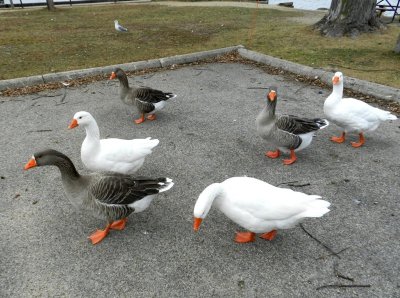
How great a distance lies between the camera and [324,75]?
8.09 metres

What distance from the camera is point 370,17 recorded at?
440 inches

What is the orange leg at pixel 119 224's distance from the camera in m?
3.81

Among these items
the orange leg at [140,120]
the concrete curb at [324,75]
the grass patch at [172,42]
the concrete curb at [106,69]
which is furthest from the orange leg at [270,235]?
the concrete curb at [106,69]

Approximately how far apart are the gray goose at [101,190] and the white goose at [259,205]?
2.16ft

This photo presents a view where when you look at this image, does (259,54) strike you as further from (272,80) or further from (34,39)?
(34,39)

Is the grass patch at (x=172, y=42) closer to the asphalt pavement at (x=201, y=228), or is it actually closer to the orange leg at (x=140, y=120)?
the asphalt pavement at (x=201, y=228)

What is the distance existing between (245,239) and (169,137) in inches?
111

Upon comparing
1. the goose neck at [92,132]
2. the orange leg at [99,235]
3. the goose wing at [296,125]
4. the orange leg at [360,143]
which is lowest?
the orange leg at [99,235]

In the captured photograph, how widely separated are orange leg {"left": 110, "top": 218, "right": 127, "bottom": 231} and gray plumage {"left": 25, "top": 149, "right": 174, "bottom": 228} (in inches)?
8.9

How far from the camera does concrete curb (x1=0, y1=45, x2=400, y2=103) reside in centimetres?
715

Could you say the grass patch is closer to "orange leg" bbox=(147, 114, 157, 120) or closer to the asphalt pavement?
the asphalt pavement

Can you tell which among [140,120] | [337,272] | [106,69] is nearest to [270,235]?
[337,272]

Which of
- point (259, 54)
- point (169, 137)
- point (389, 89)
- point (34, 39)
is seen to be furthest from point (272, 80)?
point (34, 39)

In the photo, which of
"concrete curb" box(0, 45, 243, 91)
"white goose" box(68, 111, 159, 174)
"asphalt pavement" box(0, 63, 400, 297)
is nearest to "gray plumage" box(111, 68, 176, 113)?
"asphalt pavement" box(0, 63, 400, 297)
